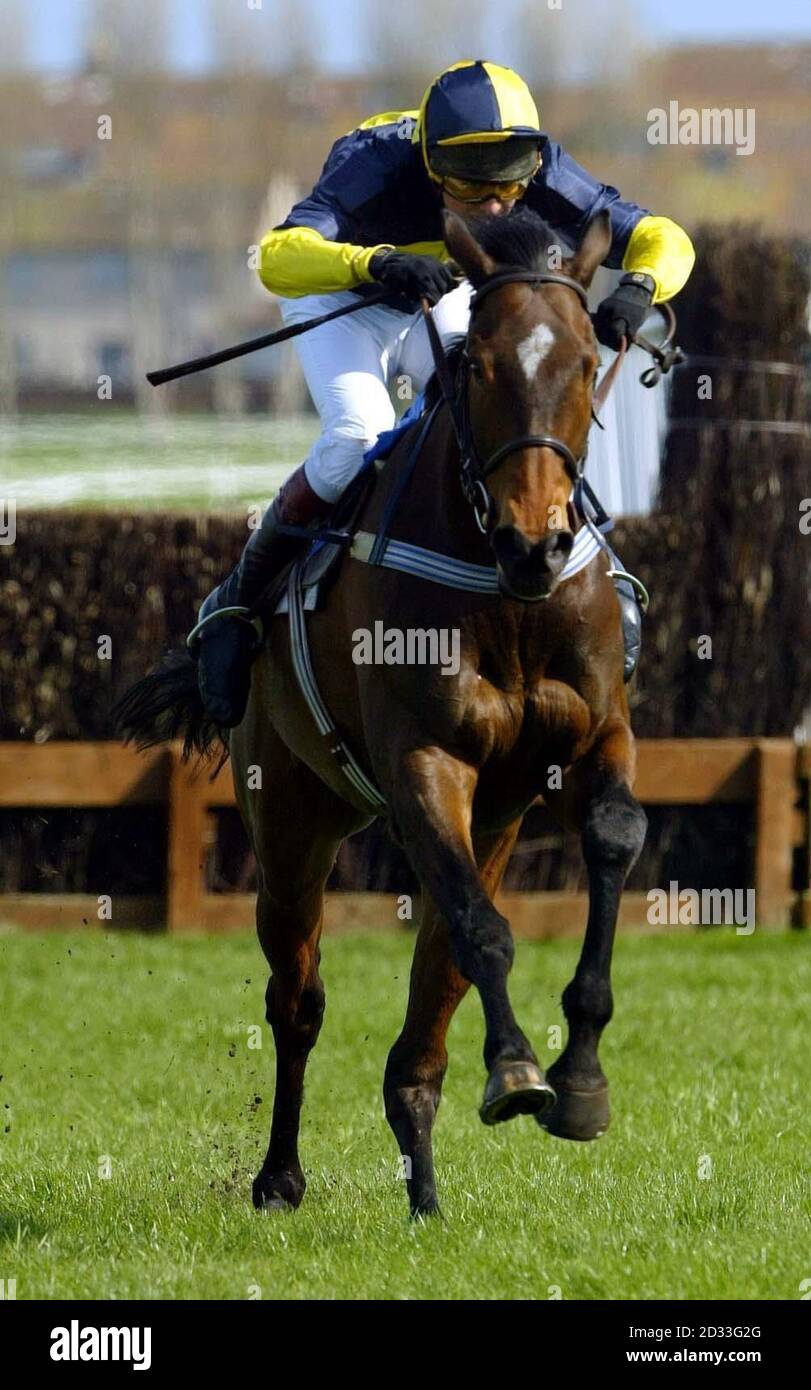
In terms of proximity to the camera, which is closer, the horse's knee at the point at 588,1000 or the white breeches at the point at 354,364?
the horse's knee at the point at 588,1000

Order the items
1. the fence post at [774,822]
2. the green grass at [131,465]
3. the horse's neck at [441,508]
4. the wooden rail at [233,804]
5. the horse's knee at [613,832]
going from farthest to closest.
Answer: the green grass at [131,465] → the fence post at [774,822] → the wooden rail at [233,804] → the horse's neck at [441,508] → the horse's knee at [613,832]

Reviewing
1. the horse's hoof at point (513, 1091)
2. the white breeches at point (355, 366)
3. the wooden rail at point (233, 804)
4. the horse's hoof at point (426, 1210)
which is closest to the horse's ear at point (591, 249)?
the white breeches at point (355, 366)

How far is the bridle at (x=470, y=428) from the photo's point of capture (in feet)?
15.3

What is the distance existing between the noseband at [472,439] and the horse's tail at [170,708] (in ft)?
6.93

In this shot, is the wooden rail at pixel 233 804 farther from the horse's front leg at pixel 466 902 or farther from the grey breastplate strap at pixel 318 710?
the horse's front leg at pixel 466 902

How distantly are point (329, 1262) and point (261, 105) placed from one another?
60111mm

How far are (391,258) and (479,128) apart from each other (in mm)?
456

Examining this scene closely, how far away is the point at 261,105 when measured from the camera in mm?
62000

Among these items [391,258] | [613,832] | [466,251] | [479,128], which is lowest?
[613,832]

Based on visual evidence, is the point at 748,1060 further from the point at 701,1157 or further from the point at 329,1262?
the point at 329,1262

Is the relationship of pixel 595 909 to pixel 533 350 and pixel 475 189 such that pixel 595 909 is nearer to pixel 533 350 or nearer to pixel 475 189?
pixel 533 350

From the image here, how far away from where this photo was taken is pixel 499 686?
505 centimetres

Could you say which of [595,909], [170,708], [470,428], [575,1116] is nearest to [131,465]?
[170,708]
